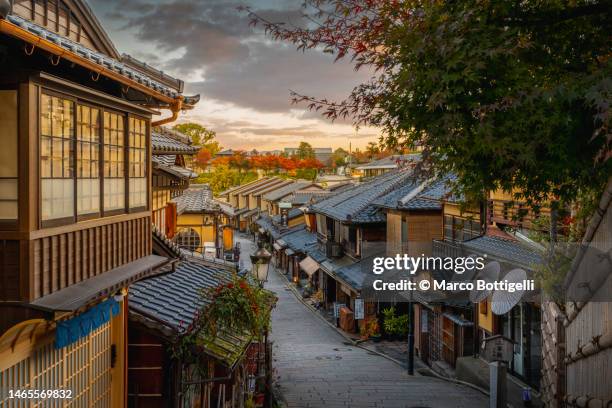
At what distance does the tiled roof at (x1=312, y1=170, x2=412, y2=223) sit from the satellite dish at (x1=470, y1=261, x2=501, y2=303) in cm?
931

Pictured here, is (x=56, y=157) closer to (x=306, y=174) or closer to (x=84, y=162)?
(x=84, y=162)

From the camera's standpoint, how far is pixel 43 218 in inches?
285

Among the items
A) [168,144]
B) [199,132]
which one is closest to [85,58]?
[168,144]

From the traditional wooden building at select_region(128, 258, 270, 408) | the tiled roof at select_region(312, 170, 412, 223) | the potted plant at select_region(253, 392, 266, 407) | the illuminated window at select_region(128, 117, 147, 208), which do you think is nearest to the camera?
the illuminated window at select_region(128, 117, 147, 208)

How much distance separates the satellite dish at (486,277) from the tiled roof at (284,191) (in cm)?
5791

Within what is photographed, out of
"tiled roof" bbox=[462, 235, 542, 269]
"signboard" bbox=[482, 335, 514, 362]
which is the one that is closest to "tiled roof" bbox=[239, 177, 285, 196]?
"tiled roof" bbox=[462, 235, 542, 269]

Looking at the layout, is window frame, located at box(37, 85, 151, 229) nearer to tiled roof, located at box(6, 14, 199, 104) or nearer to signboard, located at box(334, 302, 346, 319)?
tiled roof, located at box(6, 14, 199, 104)

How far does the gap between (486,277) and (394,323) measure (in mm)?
11436

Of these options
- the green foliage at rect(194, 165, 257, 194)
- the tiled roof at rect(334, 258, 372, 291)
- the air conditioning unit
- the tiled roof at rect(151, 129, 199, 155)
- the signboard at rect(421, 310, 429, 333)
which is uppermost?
the green foliage at rect(194, 165, 257, 194)

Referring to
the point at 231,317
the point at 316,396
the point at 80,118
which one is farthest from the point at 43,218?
the point at 316,396

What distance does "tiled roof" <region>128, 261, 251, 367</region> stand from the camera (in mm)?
11078

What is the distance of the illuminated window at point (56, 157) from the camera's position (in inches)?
289

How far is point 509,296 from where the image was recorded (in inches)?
654

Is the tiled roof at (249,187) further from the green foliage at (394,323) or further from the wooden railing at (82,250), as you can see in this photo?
the wooden railing at (82,250)
